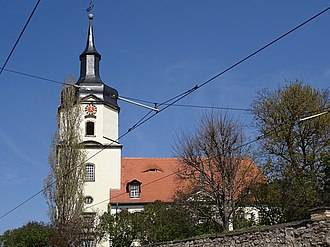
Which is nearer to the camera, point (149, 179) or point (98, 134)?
point (98, 134)

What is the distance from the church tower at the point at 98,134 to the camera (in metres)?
56.2

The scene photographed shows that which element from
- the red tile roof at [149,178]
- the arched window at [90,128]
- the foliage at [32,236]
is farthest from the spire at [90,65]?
the foliage at [32,236]

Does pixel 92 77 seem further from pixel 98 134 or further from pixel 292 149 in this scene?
pixel 292 149

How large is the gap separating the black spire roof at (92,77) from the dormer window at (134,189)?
674 centimetres

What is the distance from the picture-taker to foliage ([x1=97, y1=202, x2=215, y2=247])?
136 feet

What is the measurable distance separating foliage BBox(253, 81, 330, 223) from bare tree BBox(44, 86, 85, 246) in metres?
12.5

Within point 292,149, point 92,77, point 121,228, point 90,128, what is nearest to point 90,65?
point 92,77

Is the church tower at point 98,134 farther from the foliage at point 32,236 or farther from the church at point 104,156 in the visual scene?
the foliage at point 32,236

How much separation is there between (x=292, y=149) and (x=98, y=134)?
74.2ft

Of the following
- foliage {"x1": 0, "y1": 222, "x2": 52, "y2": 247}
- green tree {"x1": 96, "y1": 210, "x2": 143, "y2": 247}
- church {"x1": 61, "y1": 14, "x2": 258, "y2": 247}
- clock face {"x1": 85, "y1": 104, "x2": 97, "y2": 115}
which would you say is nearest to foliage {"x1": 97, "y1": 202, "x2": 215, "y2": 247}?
green tree {"x1": 96, "y1": 210, "x2": 143, "y2": 247}

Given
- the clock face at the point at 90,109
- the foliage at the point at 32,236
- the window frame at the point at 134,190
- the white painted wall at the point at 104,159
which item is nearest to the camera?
the foliage at the point at 32,236

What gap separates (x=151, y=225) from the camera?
43344 millimetres

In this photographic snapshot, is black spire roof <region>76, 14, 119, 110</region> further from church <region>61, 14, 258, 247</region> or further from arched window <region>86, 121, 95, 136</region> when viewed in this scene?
arched window <region>86, 121, 95, 136</region>

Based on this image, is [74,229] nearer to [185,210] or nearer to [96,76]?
[185,210]
